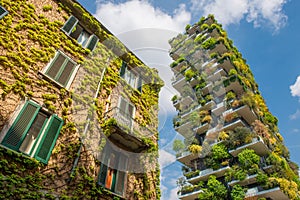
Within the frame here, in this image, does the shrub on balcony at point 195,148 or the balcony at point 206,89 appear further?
the balcony at point 206,89

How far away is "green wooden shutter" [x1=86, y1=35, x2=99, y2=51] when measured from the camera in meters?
10.2

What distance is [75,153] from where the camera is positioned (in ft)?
22.4

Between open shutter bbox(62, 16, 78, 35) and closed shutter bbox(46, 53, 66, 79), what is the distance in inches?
63.3

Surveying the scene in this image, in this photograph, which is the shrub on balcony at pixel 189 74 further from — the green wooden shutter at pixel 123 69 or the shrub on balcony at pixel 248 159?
the green wooden shutter at pixel 123 69

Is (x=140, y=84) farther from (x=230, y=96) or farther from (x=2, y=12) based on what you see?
(x=230, y=96)

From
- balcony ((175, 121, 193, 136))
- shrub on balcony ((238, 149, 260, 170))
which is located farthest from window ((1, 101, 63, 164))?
balcony ((175, 121, 193, 136))

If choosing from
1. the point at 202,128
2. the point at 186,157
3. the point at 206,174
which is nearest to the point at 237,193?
the point at 206,174

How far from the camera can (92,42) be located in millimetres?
10516

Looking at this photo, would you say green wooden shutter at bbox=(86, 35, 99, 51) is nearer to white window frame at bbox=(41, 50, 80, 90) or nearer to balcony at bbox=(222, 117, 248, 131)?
white window frame at bbox=(41, 50, 80, 90)

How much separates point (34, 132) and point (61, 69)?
2.79 metres

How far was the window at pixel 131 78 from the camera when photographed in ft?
38.1

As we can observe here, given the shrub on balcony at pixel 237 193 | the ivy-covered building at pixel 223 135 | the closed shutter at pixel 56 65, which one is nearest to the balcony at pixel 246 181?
the ivy-covered building at pixel 223 135

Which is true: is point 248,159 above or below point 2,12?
above

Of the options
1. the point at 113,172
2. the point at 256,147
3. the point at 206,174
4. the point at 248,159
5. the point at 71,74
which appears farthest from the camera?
the point at 206,174
